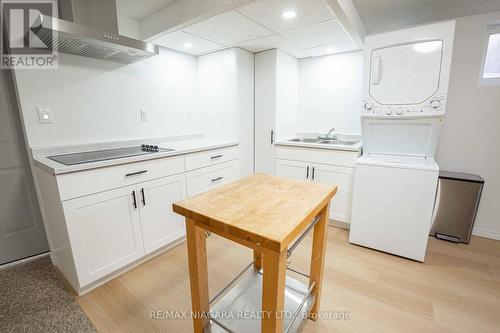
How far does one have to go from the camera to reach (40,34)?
1.32 m

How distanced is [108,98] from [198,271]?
1759 millimetres

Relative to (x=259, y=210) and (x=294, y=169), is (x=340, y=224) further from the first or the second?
(x=259, y=210)

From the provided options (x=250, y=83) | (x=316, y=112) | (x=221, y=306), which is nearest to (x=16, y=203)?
(x=221, y=306)

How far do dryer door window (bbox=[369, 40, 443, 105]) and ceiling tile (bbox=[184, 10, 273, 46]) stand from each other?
3.19 feet

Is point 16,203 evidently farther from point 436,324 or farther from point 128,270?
point 436,324

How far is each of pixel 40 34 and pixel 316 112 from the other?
2620mm

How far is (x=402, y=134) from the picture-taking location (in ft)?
6.41

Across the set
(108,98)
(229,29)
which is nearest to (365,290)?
(229,29)

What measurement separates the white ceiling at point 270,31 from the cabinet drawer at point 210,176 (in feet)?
4.02

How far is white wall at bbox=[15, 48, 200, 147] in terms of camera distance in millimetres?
1594

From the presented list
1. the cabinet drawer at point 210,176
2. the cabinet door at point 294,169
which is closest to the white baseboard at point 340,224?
the cabinet door at point 294,169

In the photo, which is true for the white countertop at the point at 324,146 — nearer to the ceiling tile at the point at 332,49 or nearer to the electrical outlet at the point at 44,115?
the ceiling tile at the point at 332,49

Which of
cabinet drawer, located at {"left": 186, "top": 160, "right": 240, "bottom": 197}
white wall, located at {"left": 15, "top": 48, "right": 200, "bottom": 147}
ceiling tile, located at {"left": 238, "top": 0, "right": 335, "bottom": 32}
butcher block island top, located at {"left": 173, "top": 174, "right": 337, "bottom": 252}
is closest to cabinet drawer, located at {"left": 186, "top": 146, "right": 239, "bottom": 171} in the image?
cabinet drawer, located at {"left": 186, "top": 160, "right": 240, "bottom": 197}

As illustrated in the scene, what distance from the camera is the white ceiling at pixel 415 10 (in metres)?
1.88
